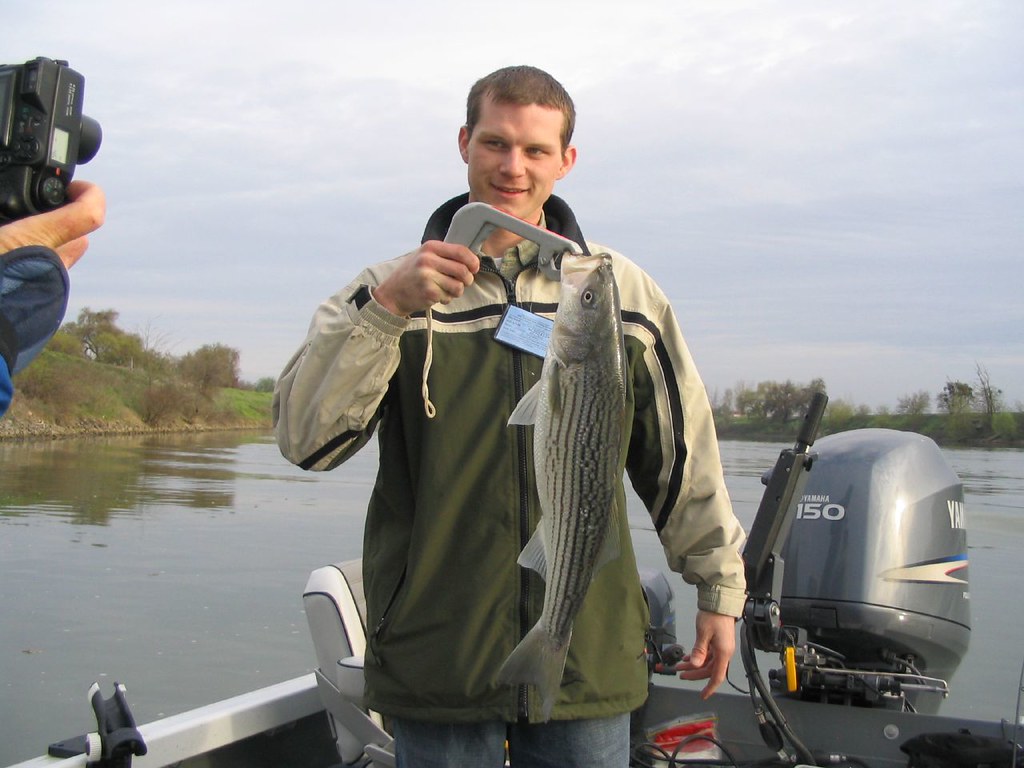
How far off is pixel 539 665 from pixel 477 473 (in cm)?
51

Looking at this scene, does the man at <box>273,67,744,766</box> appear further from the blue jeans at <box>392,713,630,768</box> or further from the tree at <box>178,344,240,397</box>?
the tree at <box>178,344,240,397</box>

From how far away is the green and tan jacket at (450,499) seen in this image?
235 centimetres

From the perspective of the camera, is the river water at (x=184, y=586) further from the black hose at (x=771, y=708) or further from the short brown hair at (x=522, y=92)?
the short brown hair at (x=522, y=92)

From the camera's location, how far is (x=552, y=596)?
2275mm

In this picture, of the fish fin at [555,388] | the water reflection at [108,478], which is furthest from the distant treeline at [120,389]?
the fish fin at [555,388]

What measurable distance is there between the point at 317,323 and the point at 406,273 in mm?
344

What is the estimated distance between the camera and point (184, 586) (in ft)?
38.9

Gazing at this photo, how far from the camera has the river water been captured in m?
7.86

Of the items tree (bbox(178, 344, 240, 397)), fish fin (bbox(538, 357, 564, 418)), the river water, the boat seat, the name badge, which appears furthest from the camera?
tree (bbox(178, 344, 240, 397))

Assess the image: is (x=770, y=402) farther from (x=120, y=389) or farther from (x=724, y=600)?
(x=120, y=389)

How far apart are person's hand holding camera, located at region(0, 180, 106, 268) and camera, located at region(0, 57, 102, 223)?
0.04 m

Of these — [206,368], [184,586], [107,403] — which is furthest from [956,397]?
[206,368]

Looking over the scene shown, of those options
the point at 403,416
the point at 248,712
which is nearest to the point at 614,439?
the point at 403,416

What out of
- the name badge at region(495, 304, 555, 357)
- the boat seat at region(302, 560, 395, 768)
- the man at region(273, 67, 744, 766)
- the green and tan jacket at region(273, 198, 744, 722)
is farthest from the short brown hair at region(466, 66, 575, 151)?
the boat seat at region(302, 560, 395, 768)
